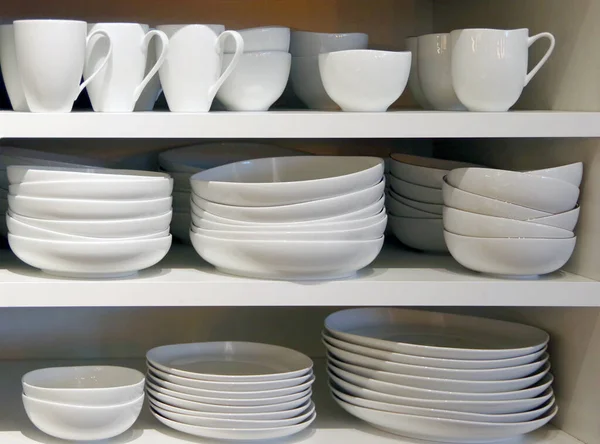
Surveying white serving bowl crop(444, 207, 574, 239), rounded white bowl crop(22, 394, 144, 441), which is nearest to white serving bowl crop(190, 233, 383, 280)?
white serving bowl crop(444, 207, 574, 239)

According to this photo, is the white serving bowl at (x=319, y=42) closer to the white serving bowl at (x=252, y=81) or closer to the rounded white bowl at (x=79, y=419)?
the white serving bowl at (x=252, y=81)

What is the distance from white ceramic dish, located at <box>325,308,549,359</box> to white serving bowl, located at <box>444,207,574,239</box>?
184mm

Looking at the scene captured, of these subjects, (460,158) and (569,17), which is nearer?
(569,17)

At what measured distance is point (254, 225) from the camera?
3.78 feet

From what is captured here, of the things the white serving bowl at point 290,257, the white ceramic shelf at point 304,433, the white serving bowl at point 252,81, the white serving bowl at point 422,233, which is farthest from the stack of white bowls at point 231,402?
the white serving bowl at point 252,81

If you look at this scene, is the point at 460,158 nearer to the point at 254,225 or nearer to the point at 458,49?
the point at 458,49

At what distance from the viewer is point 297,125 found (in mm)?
1108

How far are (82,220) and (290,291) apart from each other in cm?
27

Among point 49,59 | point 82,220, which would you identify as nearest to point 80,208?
point 82,220

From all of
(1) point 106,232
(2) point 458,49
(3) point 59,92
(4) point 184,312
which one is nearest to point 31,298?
(1) point 106,232

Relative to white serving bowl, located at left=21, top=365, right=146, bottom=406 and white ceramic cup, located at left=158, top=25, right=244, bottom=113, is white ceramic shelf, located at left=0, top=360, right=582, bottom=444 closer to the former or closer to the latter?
white serving bowl, located at left=21, top=365, right=146, bottom=406

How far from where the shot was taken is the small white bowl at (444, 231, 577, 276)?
1154 mm

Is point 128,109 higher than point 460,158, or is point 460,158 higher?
point 128,109

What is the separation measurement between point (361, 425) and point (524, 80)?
0.52 meters
